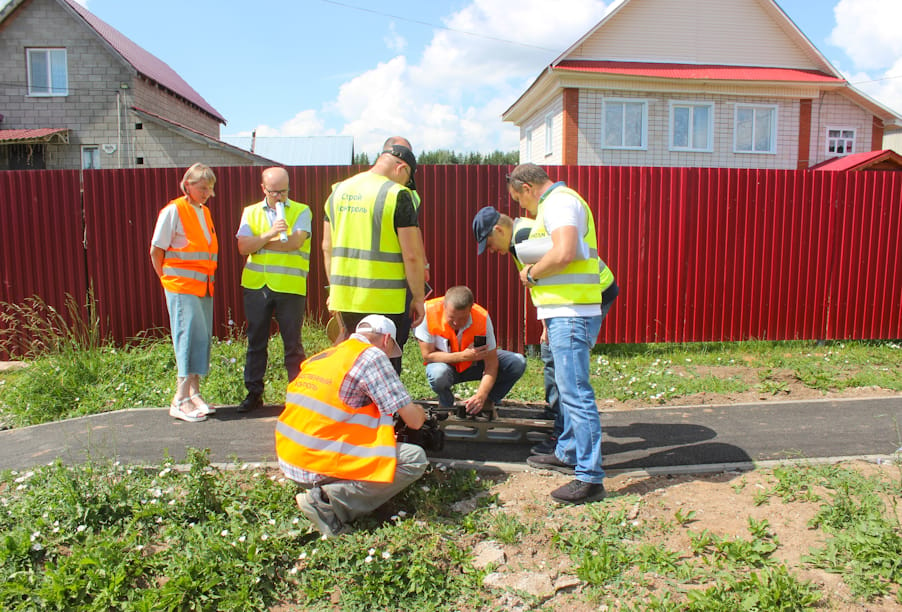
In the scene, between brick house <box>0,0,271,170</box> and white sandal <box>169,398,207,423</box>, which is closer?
white sandal <box>169,398,207,423</box>

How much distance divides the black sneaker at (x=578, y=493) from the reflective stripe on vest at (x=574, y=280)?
1.01 m

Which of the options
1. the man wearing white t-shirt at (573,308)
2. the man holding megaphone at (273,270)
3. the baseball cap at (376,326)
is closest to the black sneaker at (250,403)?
the man holding megaphone at (273,270)

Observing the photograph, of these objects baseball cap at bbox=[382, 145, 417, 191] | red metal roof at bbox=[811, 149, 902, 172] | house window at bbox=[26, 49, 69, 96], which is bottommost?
baseball cap at bbox=[382, 145, 417, 191]

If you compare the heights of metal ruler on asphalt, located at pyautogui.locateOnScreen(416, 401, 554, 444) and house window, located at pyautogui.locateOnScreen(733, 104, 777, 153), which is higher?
house window, located at pyautogui.locateOnScreen(733, 104, 777, 153)

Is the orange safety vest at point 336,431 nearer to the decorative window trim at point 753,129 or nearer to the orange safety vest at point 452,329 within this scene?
the orange safety vest at point 452,329

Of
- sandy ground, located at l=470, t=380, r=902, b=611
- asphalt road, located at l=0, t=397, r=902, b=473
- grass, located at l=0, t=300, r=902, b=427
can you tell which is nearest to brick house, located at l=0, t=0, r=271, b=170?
grass, located at l=0, t=300, r=902, b=427

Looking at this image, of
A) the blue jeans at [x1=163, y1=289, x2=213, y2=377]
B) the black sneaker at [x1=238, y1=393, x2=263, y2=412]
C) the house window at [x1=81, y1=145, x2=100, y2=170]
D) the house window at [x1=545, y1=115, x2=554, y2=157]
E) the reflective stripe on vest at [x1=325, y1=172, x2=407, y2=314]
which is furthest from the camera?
the house window at [x1=81, y1=145, x2=100, y2=170]

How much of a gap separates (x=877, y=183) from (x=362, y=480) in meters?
7.74

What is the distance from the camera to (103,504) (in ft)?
11.1

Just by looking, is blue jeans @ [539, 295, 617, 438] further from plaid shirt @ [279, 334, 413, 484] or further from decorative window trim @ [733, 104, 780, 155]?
decorative window trim @ [733, 104, 780, 155]

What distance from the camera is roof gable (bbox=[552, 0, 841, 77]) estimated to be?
17.8 m

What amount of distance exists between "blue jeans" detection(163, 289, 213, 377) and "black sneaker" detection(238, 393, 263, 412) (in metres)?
0.42

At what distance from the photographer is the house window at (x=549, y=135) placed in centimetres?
1886

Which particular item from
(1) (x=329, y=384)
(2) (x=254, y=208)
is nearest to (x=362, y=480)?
(1) (x=329, y=384)
